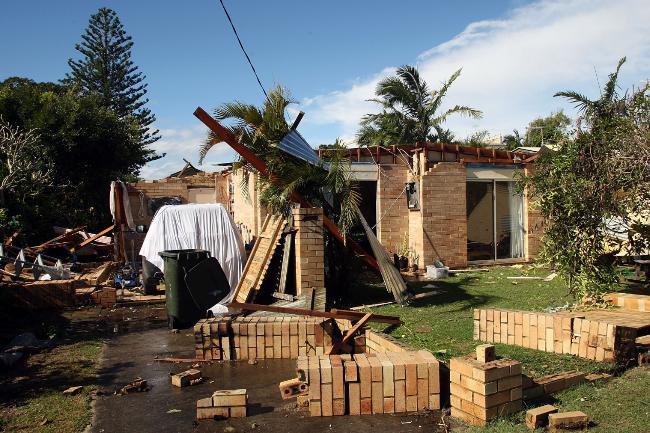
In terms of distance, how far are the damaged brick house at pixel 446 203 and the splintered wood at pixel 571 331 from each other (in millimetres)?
6495

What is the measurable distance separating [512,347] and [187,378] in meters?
3.44

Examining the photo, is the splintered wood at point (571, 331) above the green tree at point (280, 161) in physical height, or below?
below

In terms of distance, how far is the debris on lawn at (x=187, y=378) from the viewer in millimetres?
5223

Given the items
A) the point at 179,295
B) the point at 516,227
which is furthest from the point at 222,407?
the point at 516,227

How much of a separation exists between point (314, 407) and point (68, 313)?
665cm

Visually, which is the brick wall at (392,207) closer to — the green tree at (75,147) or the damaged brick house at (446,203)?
the damaged brick house at (446,203)

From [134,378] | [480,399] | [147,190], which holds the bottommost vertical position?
[134,378]

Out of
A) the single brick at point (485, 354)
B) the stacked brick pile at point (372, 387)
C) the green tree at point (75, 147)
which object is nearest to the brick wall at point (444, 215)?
the stacked brick pile at point (372, 387)

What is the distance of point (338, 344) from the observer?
5.64 m

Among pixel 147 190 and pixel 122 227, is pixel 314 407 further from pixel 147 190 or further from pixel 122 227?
pixel 147 190

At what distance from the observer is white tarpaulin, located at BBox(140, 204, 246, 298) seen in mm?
10305

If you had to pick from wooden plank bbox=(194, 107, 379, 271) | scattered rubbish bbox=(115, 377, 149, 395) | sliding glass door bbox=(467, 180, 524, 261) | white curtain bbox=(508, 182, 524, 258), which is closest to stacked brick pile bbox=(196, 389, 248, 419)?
scattered rubbish bbox=(115, 377, 149, 395)

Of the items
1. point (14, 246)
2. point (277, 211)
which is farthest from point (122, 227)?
point (277, 211)

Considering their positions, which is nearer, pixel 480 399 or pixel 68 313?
pixel 480 399
